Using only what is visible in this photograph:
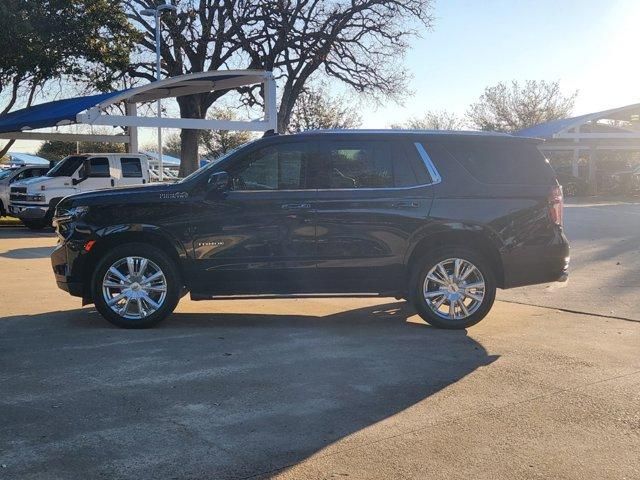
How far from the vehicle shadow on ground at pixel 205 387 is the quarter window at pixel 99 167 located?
11519 millimetres

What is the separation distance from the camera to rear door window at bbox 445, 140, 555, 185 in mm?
6891

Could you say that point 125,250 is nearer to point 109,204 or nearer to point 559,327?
point 109,204

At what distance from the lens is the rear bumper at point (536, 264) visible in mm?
6816

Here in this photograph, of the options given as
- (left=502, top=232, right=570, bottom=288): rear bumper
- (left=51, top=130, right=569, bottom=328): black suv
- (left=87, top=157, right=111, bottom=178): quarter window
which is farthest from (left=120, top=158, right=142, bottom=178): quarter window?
(left=502, top=232, right=570, bottom=288): rear bumper

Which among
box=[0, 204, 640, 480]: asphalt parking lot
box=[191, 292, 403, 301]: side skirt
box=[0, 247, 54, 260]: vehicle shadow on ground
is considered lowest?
box=[0, 204, 640, 480]: asphalt parking lot

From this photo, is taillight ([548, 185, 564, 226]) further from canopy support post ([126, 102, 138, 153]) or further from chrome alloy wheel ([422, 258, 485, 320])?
canopy support post ([126, 102, 138, 153])

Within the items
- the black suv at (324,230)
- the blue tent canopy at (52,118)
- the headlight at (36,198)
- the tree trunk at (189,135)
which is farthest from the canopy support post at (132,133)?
the black suv at (324,230)

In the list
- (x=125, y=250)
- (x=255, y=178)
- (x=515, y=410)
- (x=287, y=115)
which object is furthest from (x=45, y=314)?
(x=287, y=115)

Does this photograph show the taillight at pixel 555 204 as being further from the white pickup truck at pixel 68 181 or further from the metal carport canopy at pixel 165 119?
the white pickup truck at pixel 68 181

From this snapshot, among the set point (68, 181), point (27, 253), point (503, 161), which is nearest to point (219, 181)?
point (503, 161)

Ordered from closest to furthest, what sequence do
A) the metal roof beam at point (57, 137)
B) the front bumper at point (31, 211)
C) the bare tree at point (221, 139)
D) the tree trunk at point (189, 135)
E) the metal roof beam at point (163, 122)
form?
the metal roof beam at point (163, 122)
the front bumper at point (31, 211)
the metal roof beam at point (57, 137)
the tree trunk at point (189, 135)
the bare tree at point (221, 139)

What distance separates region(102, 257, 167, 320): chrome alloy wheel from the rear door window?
3381 millimetres

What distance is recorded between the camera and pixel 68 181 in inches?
712

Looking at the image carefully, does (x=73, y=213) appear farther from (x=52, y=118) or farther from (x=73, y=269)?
(x=52, y=118)
